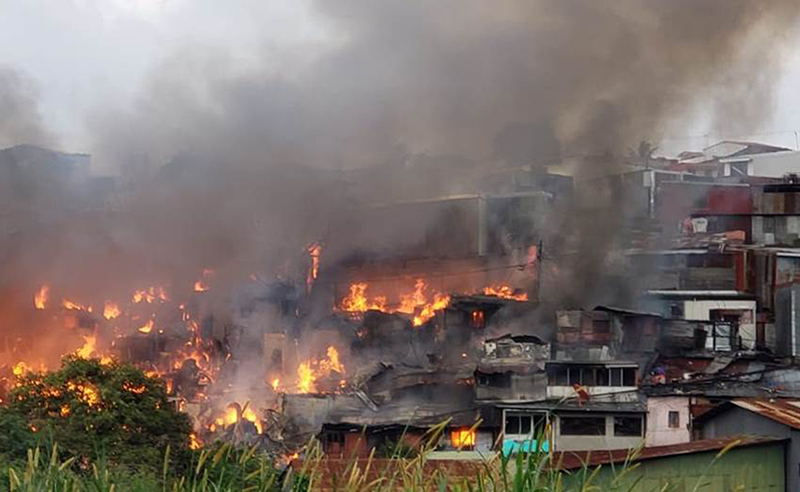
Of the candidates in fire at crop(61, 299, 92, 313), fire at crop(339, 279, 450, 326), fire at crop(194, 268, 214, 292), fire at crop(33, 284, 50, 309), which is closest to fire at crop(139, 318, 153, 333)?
fire at crop(194, 268, 214, 292)

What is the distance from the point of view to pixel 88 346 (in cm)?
2486

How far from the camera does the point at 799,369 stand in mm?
19125

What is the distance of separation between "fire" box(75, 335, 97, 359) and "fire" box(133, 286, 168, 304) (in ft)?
6.29

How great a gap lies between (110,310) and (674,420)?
55.3 feet

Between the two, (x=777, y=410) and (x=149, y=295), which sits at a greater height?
(x=149, y=295)

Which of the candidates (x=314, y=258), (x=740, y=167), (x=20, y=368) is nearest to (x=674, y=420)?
(x=314, y=258)

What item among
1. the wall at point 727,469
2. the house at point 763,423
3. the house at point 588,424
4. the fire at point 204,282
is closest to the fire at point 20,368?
the fire at point 204,282

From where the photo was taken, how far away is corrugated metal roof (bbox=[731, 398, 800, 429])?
347 inches

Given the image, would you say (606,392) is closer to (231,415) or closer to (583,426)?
(583,426)

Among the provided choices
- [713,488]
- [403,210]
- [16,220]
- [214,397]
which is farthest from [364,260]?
[713,488]

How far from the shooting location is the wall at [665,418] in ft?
52.7

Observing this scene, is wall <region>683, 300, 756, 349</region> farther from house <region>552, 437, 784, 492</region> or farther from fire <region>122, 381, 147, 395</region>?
house <region>552, 437, 784, 492</region>

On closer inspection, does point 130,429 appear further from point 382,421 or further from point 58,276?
point 58,276

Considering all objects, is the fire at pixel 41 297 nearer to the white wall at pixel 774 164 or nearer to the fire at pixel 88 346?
the fire at pixel 88 346
